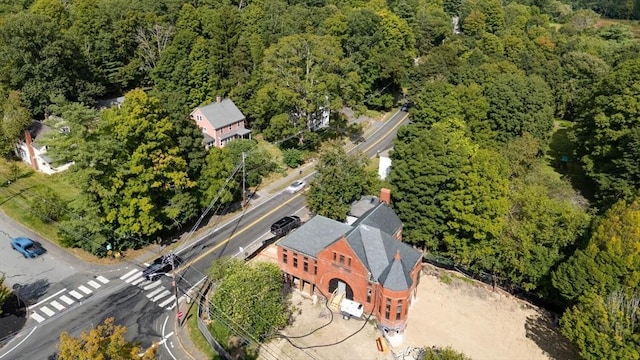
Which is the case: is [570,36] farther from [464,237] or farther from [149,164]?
[149,164]

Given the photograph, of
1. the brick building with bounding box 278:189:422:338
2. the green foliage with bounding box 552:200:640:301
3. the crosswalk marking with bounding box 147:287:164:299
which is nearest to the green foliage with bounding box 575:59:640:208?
the green foliage with bounding box 552:200:640:301

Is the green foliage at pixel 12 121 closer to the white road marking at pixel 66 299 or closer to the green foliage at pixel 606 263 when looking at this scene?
the white road marking at pixel 66 299

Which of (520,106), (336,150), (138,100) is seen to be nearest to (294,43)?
(336,150)

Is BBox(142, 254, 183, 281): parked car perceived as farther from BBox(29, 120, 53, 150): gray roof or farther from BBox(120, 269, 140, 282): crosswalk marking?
BBox(29, 120, 53, 150): gray roof

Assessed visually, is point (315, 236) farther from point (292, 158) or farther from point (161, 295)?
point (292, 158)

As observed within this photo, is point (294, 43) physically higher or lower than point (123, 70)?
higher

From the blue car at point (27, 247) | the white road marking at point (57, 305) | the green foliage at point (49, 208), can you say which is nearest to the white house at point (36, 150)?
the green foliage at point (49, 208)

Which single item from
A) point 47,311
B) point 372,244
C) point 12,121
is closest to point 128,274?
point 47,311
